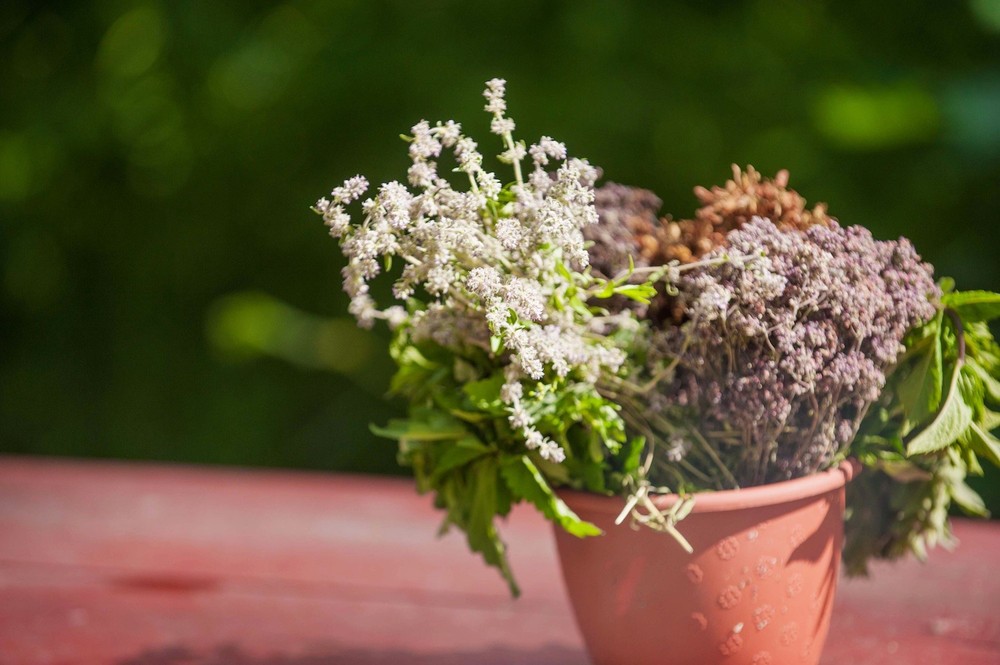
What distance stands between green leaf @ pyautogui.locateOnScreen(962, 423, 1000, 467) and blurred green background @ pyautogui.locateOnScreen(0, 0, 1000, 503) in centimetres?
87

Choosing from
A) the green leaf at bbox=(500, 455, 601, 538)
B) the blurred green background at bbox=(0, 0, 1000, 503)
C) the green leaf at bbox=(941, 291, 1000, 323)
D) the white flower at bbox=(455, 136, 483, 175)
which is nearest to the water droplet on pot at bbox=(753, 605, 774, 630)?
Answer: the green leaf at bbox=(500, 455, 601, 538)

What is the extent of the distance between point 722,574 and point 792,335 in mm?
158

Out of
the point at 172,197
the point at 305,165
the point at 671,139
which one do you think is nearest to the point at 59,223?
the point at 172,197

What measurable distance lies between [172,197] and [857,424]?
1449 millimetres

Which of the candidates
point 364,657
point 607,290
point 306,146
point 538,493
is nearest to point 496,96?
point 607,290

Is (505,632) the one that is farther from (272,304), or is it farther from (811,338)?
(272,304)

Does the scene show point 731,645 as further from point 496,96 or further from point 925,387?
point 496,96

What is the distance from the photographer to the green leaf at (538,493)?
535 millimetres

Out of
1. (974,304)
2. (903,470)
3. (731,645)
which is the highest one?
(974,304)

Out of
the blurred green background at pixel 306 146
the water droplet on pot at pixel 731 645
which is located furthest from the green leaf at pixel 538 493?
the blurred green background at pixel 306 146

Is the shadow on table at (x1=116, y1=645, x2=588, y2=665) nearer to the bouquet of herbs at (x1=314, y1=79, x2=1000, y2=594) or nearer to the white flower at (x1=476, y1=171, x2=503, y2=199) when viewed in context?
the bouquet of herbs at (x1=314, y1=79, x2=1000, y2=594)

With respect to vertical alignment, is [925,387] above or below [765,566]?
above

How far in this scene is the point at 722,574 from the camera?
55cm

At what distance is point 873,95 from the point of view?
130cm
